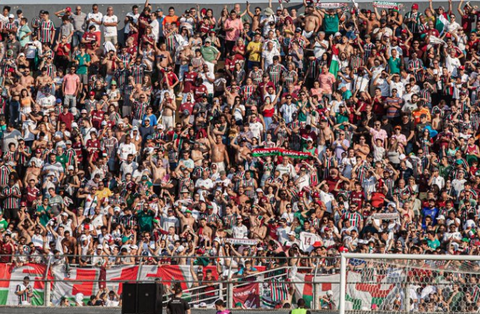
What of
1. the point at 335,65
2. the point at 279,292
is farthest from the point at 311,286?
the point at 335,65

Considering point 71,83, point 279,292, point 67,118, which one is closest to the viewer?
point 279,292

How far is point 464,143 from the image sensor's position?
28062 mm

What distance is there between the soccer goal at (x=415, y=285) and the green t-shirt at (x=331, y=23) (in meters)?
14.3

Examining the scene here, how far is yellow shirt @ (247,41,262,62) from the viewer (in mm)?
30984

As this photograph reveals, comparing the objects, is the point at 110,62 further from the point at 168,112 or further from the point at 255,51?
the point at 255,51

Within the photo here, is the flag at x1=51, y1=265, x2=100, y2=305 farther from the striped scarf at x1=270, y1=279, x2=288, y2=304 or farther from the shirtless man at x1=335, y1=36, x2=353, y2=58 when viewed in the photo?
the shirtless man at x1=335, y1=36, x2=353, y2=58

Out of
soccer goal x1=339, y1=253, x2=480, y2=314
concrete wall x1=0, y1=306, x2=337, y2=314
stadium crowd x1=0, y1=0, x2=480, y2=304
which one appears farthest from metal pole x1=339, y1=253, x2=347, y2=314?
concrete wall x1=0, y1=306, x2=337, y2=314

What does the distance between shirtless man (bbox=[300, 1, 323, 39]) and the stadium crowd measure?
0.14 ft

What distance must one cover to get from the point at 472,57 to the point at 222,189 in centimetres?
800

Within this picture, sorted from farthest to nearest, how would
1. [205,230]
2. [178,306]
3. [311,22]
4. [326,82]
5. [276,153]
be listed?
1. [311,22]
2. [326,82]
3. [276,153]
4. [205,230]
5. [178,306]

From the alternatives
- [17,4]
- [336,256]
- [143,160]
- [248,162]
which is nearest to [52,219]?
[143,160]

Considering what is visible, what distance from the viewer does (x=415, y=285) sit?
58.6 ft

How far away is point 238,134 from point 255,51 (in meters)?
3.09

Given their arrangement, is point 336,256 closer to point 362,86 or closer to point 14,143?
point 362,86
